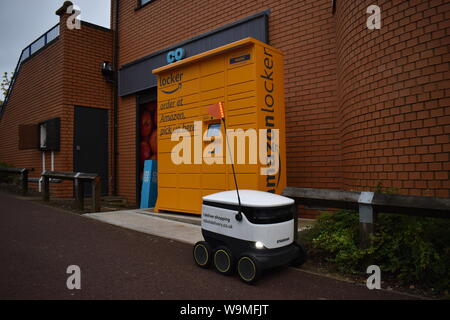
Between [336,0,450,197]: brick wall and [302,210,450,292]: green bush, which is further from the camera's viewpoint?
[336,0,450,197]: brick wall

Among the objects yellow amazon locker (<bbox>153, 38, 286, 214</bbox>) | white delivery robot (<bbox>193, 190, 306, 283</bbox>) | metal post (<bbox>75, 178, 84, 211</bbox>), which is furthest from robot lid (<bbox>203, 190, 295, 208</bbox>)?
metal post (<bbox>75, 178, 84, 211</bbox>)

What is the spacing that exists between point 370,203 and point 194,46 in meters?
7.08

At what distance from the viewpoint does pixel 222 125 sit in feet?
21.3

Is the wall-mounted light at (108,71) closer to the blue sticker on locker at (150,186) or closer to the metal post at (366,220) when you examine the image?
the blue sticker on locker at (150,186)

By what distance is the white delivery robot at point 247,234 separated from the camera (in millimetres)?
3393

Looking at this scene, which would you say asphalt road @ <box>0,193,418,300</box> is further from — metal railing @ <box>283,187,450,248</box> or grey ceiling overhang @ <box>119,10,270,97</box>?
grey ceiling overhang @ <box>119,10,270,97</box>

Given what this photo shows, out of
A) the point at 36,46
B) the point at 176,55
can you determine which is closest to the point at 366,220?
the point at 176,55

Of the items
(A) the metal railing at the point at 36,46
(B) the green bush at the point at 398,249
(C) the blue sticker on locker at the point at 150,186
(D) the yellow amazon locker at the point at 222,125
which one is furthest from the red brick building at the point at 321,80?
(C) the blue sticker on locker at the point at 150,186

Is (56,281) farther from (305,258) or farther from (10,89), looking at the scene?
(10,89)

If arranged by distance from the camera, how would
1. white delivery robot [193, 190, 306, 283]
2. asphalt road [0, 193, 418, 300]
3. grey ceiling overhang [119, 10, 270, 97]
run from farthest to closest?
grey ceiling overhang [119, 10, 270, 97] < white delivery robot [193, 190, 306, 283] < asphalt road [0, 193, 418, 300]

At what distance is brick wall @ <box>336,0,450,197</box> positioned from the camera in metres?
4.07

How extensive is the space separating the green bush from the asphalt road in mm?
364

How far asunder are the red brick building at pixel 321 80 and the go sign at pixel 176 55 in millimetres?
199

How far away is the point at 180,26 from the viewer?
9750 millimetres
